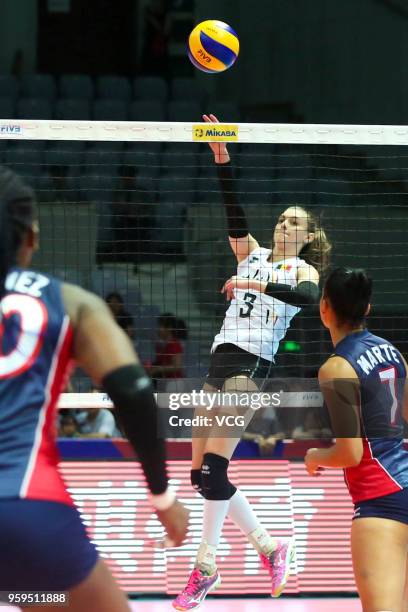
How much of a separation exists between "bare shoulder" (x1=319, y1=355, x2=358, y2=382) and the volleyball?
11.0ft

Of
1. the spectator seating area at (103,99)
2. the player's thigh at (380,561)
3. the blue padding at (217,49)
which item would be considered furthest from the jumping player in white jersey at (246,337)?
the spectator seating area at (103,99)

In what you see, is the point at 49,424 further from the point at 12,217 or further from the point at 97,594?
the point at 12,217

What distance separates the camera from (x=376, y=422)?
456cm

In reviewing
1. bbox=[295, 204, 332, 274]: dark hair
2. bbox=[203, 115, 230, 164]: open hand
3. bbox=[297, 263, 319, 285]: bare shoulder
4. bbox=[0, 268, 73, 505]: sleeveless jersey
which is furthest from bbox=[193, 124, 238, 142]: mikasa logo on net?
bbox=[0, 268, 73, 505]: sleeveless jersey

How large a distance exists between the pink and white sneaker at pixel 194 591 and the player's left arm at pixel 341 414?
210 cm

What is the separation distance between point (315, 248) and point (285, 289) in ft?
2.20

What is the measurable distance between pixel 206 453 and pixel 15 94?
858 cm

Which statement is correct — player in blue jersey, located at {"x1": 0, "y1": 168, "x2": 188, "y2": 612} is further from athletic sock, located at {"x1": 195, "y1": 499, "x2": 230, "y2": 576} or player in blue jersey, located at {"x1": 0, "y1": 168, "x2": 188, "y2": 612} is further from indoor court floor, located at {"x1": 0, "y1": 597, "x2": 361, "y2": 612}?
indoor court floor, located at {"x1": 0, "y1": 597, "x2": 361, "y2": 612}

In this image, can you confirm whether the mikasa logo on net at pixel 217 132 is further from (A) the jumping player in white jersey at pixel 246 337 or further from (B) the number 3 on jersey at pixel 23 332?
(B) the number 3 on jersey at pixel 23 332

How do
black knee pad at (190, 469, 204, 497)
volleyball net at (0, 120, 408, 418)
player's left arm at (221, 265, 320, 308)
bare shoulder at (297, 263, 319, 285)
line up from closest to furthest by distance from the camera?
player's left arm at (221, 265, 320, 308)
black knee pad at (190, 469, 204, 497)
bare shoulder at (297, 263, 319, 285)
volleyball net at (0, 120, 408, 418)

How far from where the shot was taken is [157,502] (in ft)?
9.89

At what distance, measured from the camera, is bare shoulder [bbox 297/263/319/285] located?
21.4 feet

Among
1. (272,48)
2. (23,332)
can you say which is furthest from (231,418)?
(272,48)

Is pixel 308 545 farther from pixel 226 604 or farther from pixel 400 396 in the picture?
pixel 400 396
